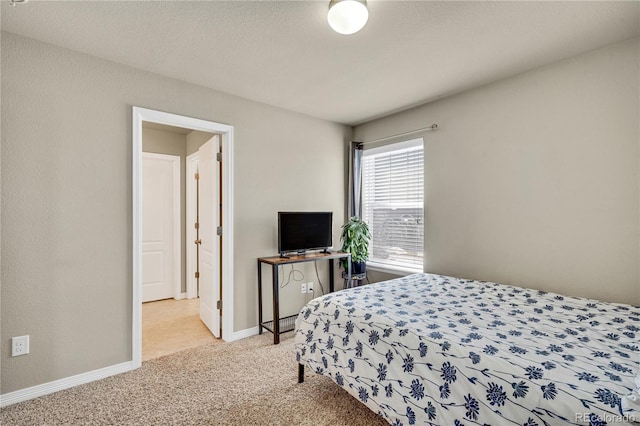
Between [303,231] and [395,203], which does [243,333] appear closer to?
[303,231]

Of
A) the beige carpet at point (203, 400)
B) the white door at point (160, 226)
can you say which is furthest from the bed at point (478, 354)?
the white door at point (160, 226)

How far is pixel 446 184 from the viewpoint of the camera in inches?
128

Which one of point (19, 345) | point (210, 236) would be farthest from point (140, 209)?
point (19, 345)

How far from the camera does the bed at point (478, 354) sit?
1.17 meters

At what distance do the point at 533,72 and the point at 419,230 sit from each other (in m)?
1.82

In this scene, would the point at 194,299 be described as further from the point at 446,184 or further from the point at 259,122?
the point at 446,184

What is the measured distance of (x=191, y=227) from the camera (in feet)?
15.6

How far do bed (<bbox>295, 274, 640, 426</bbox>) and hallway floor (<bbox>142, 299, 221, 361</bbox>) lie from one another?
1457 mm

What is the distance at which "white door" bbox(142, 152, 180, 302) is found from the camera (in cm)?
459

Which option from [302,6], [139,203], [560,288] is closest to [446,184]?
[560,288]

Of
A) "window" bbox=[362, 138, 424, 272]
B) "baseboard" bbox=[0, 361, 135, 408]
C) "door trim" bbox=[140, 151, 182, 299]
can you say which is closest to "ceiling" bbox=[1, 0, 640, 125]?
"window" bbox=[362, 138, 424, 272]

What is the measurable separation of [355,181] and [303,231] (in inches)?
44.3

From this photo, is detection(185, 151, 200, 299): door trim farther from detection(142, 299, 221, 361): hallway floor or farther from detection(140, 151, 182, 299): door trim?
detection(142, 299, 221, 361): hallway floor

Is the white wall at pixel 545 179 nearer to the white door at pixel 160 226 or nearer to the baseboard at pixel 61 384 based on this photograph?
the baseboard at pixel 61 384
